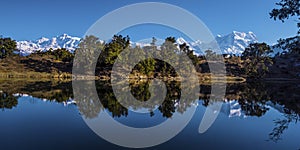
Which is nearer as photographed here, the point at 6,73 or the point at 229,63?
the point at 6,73

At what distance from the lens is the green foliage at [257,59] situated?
9912 centimetres

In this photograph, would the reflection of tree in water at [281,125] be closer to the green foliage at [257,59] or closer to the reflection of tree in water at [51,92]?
the reflection of tree in water at [51,92]

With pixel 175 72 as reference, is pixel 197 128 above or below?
below

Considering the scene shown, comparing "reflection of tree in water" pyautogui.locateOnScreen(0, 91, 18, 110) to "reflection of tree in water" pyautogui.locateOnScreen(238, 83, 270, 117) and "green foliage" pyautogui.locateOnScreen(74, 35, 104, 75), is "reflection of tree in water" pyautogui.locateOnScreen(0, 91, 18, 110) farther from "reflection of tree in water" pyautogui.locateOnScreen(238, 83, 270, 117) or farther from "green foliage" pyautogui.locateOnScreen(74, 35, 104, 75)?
"green foliage" pyautogui.locateOnScreen(74, 35, 104, 75)

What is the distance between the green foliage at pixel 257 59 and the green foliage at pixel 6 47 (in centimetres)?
9501

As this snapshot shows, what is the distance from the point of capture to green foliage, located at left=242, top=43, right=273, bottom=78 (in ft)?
325

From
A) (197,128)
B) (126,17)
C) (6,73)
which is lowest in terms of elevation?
(197,128)

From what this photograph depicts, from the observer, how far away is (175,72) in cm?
9456

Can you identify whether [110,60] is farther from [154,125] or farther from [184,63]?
[154,125]

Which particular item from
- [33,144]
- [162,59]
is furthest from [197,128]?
[162,59]

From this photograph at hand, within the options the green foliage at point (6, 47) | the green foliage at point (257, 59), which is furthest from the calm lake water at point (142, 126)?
the green foliage at point (6, 47)

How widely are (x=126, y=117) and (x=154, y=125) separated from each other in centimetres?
323

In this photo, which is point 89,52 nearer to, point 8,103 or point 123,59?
point 123,59

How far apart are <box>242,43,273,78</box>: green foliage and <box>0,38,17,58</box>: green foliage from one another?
312 feet
